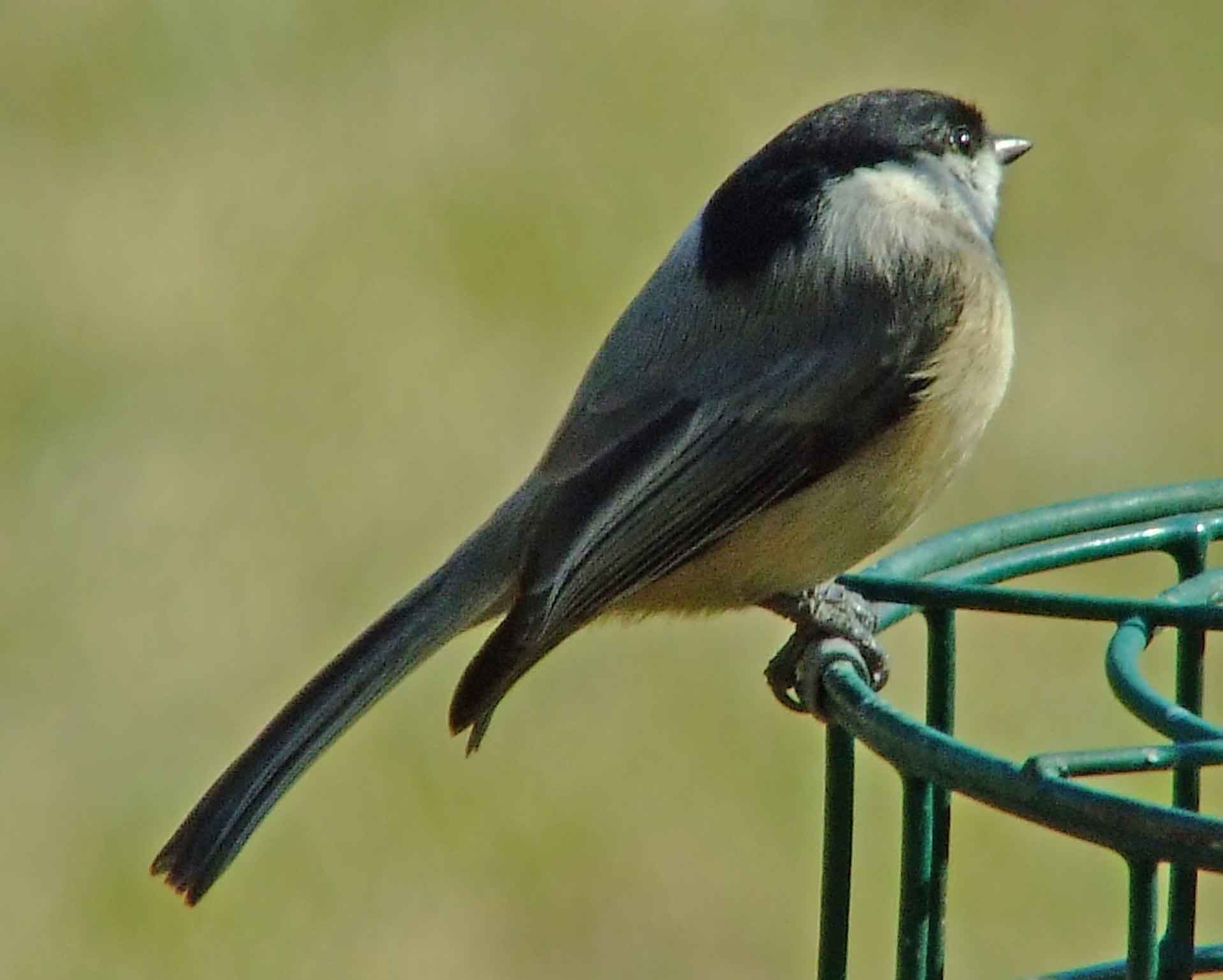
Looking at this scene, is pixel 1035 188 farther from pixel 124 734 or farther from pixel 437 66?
pixel 124 734

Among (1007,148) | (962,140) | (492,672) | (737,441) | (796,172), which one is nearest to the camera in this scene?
(492,672)

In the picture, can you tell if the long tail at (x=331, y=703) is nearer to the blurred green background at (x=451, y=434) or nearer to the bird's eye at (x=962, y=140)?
the bird's eye at (x=962, y=140)

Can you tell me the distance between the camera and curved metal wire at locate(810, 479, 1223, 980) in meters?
2.00

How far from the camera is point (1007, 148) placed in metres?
3.78

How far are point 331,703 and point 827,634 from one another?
663 millimetres

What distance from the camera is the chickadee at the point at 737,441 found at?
3033 mm

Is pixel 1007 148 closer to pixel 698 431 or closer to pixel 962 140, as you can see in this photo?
pixel 962 140

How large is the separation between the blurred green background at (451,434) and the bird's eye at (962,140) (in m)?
1.49

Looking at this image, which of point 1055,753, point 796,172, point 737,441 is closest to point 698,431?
point 737,441

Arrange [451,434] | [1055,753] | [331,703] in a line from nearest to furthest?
1. [1055,753]
2. [331,703]
3. [451,434]

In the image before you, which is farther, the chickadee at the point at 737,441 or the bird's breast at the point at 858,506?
the bird's breast at the point at 858,506

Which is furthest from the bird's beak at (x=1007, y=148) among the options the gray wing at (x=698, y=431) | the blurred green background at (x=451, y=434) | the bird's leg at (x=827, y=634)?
the blurred green background at (x=451, y=434)

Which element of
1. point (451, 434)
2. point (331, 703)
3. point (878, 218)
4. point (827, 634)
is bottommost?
point (331, 703)

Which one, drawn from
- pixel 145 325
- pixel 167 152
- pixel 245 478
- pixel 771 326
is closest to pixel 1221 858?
pixel 771 326
